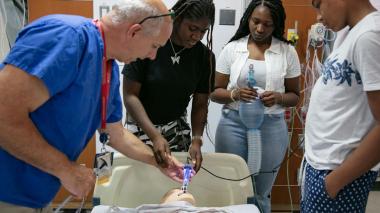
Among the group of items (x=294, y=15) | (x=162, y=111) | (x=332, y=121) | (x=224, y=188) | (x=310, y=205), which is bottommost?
(x=224, y=188)

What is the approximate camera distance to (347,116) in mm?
1371

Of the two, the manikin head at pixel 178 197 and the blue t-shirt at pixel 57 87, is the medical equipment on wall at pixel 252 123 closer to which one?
the manikin head at pixel 178 197

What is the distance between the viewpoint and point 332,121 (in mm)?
1418

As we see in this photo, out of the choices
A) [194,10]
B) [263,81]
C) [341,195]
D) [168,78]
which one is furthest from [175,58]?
[341,195]

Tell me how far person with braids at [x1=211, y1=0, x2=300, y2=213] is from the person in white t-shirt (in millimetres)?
731

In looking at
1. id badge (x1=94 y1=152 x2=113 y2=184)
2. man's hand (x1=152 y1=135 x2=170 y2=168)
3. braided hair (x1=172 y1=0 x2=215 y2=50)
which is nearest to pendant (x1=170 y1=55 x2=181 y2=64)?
braided hair (x1=172 y1=0 x2=215 y2=50)

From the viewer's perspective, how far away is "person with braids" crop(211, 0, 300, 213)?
2258 mm

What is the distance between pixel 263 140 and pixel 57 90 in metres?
1.50

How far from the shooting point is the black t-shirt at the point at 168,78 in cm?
189

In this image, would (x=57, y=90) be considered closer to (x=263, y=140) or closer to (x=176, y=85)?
(x=176, y=85)

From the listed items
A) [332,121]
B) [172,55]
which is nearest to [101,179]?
[172,55]

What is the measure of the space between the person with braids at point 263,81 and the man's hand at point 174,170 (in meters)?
0.59

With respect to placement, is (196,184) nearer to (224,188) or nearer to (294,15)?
(224,188)

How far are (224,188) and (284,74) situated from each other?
0.79m
